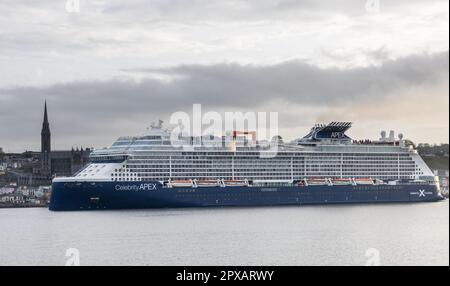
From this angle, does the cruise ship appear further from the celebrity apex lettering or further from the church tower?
the church tower

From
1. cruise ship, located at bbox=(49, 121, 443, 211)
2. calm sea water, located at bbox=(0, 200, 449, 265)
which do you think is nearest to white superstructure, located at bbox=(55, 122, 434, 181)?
cruise ship, located at bbox=(49, 121, 443, 211)

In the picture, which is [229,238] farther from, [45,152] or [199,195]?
[45,152]

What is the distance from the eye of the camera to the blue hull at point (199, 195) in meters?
49.9

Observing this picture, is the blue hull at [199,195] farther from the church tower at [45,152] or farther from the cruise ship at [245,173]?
the church tower at [45,152]

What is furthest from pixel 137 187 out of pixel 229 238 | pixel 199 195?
pixel 229 238

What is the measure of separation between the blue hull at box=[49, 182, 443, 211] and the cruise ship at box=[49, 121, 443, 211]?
2.0 inches

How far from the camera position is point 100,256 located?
26969mm

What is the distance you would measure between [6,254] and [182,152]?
27.6 m

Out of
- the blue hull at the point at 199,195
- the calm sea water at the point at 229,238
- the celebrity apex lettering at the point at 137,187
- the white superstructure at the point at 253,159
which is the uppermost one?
the white superstructure at the point at 253,159

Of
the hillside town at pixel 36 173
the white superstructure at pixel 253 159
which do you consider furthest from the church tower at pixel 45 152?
the white superstructure at pixel 253 159

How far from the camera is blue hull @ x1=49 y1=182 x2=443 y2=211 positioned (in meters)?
49.9

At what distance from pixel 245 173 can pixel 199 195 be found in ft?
14.9

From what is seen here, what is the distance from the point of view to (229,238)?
106 feet

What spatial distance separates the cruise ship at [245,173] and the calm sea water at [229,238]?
274cm
